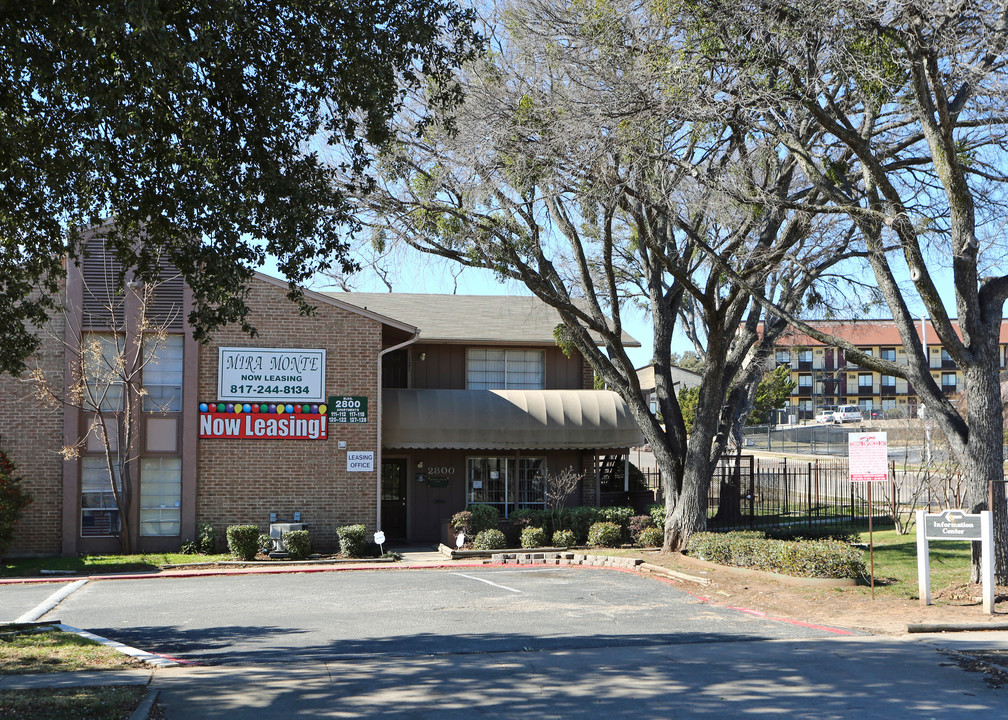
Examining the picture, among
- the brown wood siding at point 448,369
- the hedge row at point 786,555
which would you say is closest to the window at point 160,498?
the brown wood siding at point 448,369

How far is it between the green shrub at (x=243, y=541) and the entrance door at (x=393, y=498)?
521 cm

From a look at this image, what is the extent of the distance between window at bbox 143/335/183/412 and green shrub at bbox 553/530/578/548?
998 cm

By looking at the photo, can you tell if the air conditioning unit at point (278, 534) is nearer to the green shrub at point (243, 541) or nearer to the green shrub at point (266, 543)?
the green shrub at point (266, 543)

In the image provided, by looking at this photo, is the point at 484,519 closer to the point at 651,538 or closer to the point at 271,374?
the point at 651,538

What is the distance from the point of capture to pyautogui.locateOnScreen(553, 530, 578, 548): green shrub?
23.4 metres

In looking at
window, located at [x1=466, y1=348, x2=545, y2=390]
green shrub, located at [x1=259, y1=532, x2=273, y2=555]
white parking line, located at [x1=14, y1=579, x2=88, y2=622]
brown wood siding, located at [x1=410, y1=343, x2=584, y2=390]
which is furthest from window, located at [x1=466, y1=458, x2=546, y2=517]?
white parking line, located at [x1=14, y1=579, x2=88, y2=622]

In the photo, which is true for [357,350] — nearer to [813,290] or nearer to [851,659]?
[813,290]

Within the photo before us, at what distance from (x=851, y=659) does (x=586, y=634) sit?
324cm

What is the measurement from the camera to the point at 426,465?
26672 mm

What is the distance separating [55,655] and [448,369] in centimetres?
1765

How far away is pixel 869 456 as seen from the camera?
1408cm

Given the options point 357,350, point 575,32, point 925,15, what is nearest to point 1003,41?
point 925,15

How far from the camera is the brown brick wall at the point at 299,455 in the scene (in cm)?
2305

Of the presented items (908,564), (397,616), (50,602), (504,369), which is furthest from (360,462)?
(908,564)
